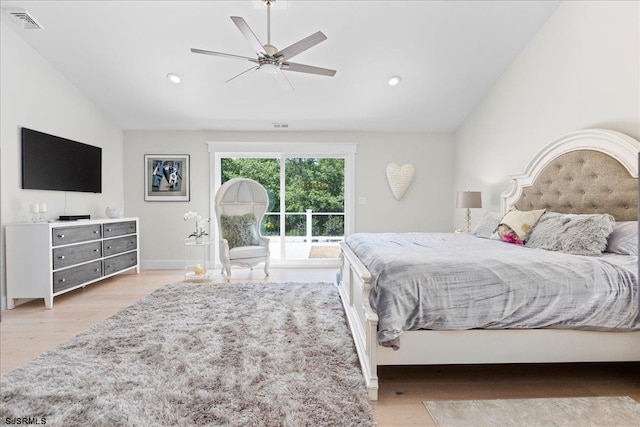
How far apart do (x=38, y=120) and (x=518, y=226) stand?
5.00 m

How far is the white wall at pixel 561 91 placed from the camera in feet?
9.23

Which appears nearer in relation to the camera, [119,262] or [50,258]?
[50,258]

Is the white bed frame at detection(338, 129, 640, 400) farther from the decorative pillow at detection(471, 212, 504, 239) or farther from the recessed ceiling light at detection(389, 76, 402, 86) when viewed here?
the recessed ceiling light at detection(389, 76, 402, 86)

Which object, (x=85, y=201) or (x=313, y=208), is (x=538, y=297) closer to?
(x=313, y=208)

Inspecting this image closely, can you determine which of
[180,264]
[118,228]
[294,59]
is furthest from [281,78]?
[180,264]

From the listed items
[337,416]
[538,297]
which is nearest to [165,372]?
[337,416]

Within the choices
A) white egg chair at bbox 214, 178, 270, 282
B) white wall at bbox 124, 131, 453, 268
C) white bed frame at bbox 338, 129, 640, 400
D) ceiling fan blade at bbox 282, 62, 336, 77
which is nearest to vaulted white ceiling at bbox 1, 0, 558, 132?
white wall at bbox 124, 131, 453, 268

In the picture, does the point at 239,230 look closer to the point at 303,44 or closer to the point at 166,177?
the point at 166,177

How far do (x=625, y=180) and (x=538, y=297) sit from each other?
149 cm

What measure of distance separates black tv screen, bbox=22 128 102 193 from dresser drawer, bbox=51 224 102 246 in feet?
1.93

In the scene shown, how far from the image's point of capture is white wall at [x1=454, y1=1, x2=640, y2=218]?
2.81m

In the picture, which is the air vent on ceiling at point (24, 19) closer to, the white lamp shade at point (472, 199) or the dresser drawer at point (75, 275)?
the dresser drawer at point (75, 275)

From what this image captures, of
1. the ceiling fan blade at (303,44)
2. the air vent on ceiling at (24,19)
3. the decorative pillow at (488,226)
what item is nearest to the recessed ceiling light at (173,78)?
the air vent on ceiling at (24,19)

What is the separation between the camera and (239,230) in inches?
201
